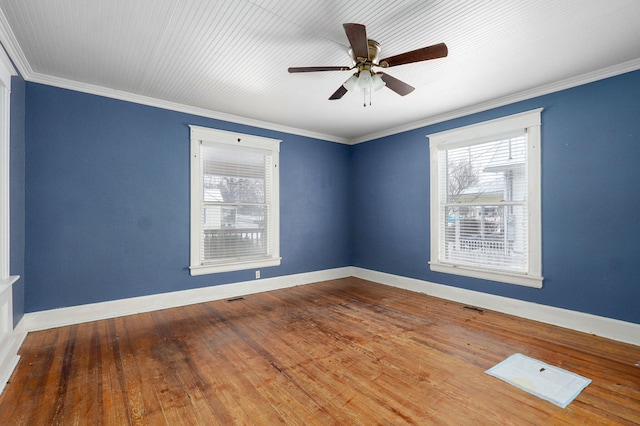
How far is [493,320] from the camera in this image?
356cm

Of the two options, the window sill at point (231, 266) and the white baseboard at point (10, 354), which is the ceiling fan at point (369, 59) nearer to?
the window sill at point (231, 266)

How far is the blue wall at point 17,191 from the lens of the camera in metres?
2.77

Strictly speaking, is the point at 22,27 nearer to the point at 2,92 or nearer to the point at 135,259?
the point at 2,92

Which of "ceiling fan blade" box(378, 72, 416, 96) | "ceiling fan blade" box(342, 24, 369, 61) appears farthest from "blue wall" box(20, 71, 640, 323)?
"ceiling fan blade" box(342, 24, 369, 61)

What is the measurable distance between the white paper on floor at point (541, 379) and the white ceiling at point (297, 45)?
276cm

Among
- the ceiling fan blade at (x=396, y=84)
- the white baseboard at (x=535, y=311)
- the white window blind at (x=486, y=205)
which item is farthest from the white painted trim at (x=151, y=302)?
the ceiling fan blade at (x=396, y=84)

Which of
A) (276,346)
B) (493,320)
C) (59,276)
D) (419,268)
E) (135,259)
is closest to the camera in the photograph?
(276,346)

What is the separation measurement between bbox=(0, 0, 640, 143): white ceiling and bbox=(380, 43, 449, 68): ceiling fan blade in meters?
0.29

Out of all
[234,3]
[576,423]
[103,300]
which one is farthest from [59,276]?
[576,423]

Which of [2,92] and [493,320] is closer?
[2,92]

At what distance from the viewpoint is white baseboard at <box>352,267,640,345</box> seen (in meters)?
2.97

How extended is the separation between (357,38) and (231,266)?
3.61m

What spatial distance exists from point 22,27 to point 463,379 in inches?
177

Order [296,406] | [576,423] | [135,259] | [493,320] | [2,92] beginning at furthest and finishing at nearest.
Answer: [135,259] → [493,320] → [2,92] → [296,406] → [576,423]
